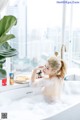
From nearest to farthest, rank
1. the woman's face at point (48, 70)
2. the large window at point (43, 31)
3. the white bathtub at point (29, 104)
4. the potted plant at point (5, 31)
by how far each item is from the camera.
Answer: the potted plant at point (5, 31) → the white bathtub at point (29, 104) → the woman's face at point (48, 70) → the large window at point (43, 31)

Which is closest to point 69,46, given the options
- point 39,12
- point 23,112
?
point 39,12

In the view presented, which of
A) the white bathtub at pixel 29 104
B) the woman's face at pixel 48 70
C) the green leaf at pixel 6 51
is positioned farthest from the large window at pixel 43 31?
the green leaf at pixel 6 51

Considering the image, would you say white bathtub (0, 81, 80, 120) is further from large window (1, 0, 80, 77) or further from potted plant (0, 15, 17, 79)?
potted plant (0, 15, 17, 79)

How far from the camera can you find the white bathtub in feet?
8.07

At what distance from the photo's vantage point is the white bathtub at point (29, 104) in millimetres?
2461

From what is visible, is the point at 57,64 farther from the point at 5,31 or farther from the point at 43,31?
the point at 5,31

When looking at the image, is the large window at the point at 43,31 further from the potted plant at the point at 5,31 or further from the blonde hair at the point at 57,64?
the potted plant at the point at 5,31

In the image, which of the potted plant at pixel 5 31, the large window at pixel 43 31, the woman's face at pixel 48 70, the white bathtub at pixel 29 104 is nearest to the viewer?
the potted plant at pixel 5 31

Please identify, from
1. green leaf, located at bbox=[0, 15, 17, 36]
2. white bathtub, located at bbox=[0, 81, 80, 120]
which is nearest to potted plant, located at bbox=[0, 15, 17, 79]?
green leaf, located at bbox=[0, 15, 17, 36]

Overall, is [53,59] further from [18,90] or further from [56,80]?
[18,90]

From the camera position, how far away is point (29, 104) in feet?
9.00

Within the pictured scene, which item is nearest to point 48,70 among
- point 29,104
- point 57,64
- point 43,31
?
point 57,64

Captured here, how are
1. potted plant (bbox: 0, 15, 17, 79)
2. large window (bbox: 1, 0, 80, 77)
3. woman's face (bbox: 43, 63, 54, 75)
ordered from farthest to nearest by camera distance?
1. large window (bbox: 1, 0, 80, 77)
2. woman's face (bbox: 43, 63, 54, 75)
3. potted plant (bbox: 0, 15, 17, 79)

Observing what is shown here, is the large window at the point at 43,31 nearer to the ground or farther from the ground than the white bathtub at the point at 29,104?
farther from the ground
